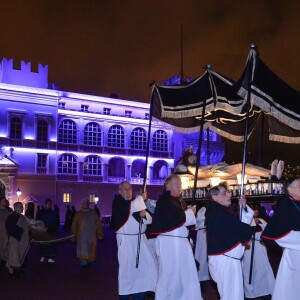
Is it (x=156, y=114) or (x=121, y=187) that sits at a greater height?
(x=156, y=114)

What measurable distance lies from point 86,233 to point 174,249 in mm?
7028

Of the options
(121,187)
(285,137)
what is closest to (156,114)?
(285,137)

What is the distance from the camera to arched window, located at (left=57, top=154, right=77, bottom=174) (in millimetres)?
47875

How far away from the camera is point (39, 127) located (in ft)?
153

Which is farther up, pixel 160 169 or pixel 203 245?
pixel 160 169

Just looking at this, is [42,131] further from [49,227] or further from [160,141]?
[49,227]

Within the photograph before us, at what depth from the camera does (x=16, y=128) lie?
149ft

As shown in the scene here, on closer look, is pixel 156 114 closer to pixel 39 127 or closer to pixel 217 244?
pixel 217 244

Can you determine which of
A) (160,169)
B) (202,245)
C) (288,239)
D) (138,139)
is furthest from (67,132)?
(288,239)

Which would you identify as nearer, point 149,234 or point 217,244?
point 217,244

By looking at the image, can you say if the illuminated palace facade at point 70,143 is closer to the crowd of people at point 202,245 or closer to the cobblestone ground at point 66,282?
the cobblestone ground at point 66,282

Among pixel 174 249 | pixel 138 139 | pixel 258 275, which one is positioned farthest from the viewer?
pixel 138 139

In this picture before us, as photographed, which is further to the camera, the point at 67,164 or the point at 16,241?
the point at 67,164

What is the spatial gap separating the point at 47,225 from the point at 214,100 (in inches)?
308
